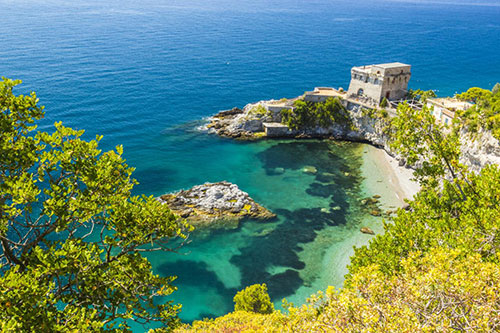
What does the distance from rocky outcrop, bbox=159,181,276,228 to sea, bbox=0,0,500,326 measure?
6.23 feet

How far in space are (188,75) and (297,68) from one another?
39418mm

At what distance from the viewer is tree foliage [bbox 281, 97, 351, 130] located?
7638cm

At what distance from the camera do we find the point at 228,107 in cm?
8988

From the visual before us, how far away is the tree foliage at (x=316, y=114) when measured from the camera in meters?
76.4

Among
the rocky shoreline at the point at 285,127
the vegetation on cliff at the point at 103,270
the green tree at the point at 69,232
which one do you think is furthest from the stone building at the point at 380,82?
the green tree at the point at 69,232

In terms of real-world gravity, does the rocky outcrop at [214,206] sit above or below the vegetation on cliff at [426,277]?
below

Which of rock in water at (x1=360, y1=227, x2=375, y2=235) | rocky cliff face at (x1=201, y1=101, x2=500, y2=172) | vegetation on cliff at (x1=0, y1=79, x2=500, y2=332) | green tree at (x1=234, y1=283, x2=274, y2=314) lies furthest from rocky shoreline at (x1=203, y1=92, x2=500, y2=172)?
vegetation on cliff at (x1=0, y1=79, x2=500, y2=332)

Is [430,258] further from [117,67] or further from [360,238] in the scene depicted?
[117,67]

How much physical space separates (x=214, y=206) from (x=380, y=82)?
47.0 meters

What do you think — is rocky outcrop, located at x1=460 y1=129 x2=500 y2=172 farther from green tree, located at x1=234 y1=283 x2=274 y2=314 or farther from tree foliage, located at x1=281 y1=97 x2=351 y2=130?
green tree, located at x1=234 y1=283 x2=274 y2=314

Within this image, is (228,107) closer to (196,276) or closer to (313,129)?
(313,129)

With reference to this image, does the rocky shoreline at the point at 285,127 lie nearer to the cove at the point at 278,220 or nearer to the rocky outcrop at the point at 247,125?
the rocky outcrop at the point at 247,125

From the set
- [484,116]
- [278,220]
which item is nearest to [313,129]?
[278,220]

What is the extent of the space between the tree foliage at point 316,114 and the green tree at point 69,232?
65.0 meters
